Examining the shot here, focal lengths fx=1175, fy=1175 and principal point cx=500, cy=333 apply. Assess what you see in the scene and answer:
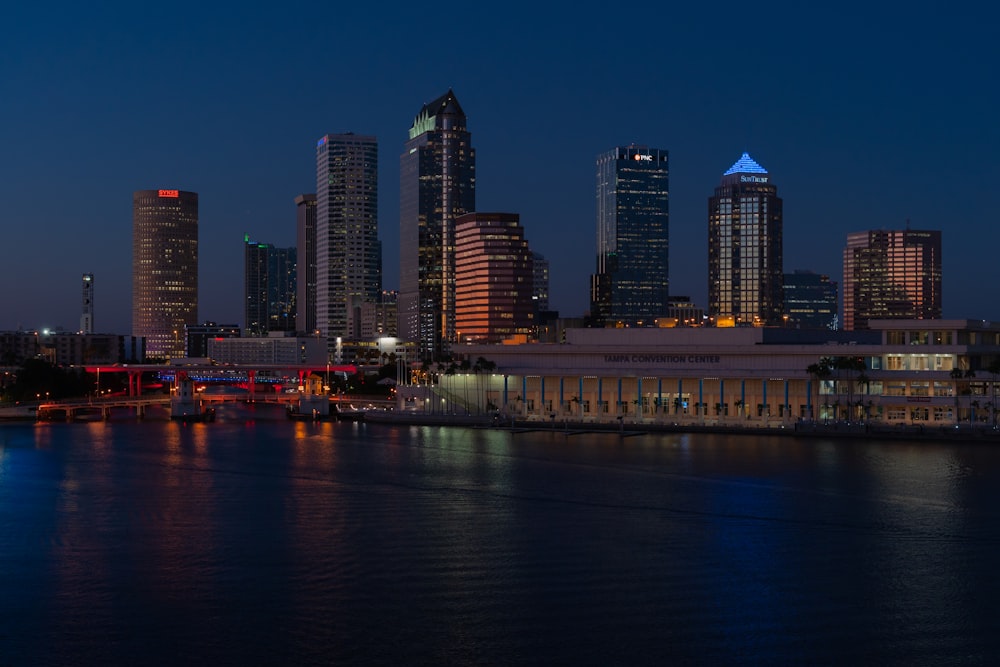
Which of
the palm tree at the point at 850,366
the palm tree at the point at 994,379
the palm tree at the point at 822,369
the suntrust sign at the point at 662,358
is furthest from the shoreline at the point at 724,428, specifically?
the suntrust sign at the point at 662,358

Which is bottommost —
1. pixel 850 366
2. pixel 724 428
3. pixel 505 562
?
pixel 505 562

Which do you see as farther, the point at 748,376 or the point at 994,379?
the point at 748,376

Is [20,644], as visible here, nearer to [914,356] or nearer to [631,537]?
[631,537]

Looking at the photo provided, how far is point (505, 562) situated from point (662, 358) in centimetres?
5770

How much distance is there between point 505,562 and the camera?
33.7 meters

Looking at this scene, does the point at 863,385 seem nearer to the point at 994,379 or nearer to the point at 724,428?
the point at 994,379

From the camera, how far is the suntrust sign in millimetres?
88062

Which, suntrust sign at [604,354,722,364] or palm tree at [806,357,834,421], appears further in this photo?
suntrust sign at [604,354,722,364]

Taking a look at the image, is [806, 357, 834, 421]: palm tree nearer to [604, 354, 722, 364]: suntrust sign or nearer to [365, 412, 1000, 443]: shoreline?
[365, 412, 1000, 443]: shoreline

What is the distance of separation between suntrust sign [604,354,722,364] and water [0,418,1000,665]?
87.3 ft

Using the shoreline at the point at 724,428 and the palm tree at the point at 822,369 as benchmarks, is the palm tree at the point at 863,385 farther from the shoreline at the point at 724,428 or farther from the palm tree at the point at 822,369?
the shoreline at the point at 724,428

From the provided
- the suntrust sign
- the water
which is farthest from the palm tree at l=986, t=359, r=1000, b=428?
the suntrust sign

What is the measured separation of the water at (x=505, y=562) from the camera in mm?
26000

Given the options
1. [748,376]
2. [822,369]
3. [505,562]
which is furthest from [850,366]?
[505,562]
